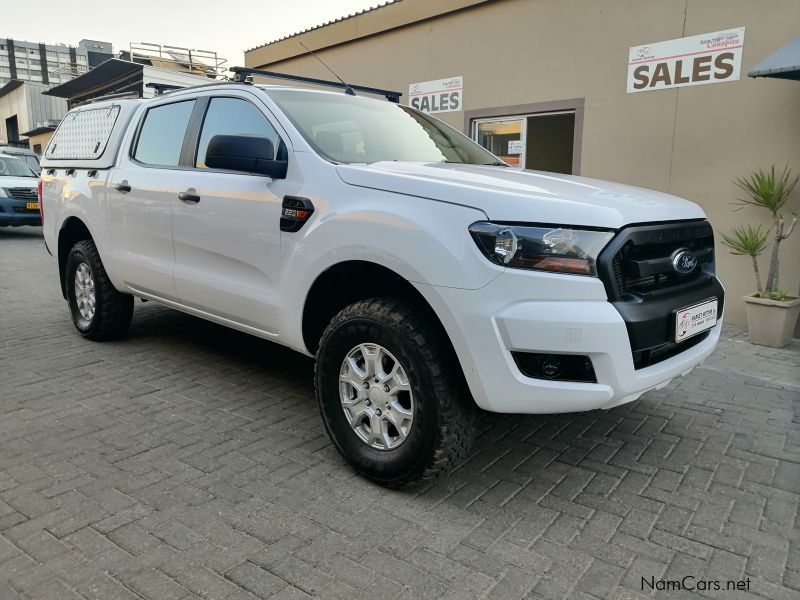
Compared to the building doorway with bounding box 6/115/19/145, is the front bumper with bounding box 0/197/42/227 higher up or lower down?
lower down

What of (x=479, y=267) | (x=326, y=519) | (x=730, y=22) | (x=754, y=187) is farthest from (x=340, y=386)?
(x=730, y=22)

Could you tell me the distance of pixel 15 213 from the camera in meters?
13.1

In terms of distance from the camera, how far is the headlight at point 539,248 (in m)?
2.37

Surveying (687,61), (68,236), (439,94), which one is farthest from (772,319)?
(68,236)

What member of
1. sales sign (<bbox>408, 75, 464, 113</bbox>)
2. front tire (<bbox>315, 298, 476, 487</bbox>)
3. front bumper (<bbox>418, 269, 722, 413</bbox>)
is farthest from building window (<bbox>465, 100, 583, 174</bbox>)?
front bumper (<bbox>418, 269, 722, 413</bbox>)

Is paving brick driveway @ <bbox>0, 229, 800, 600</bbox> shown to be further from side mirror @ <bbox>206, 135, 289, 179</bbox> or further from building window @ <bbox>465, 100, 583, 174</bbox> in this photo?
building window @ <bbox>465, 100, 583, 174</bbox>

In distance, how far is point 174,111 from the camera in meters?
4.22

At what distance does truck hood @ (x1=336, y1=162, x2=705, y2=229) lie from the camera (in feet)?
7.85

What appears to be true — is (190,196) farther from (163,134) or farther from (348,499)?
(348,499)

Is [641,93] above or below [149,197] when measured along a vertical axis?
above

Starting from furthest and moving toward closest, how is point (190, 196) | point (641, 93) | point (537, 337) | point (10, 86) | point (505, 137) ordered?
point (10, 86) → point (505, 137) → point (641, 93) → point (190, 196) → point (537, 337)

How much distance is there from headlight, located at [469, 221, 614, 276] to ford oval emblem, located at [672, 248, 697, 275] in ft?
1.88

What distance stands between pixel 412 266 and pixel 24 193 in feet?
44.4

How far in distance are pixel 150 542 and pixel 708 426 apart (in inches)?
121
